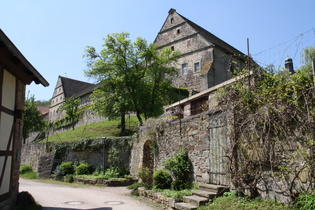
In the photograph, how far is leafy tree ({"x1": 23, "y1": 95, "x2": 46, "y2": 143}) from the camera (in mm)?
27766

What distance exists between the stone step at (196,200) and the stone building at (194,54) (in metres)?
19.2

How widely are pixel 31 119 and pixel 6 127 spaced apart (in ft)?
77.7

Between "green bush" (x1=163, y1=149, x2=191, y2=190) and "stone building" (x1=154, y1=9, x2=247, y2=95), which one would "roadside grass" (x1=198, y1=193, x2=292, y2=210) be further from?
"stone building" (x1=154, y1=9, x2=247, y2=95)

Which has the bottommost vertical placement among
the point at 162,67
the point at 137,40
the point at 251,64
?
the point at 251,64

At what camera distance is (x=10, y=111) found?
22.4 feet

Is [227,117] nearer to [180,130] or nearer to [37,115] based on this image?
[180,130]

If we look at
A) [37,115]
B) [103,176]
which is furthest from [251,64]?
[37,115]

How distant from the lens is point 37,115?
29312mm

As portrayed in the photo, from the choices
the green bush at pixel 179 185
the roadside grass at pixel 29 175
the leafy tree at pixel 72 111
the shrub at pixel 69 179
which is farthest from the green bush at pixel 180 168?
the leafy tree at pixel 72 111

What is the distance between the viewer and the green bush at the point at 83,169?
15.9 metres

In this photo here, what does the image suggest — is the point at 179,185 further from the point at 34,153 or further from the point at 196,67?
the point at 196,67

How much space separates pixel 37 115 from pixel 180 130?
2378cm

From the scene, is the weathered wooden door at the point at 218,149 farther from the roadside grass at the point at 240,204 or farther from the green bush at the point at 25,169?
the green bush at the point at 25,169

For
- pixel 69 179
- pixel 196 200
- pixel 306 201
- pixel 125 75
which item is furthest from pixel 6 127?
pixel 125 75
